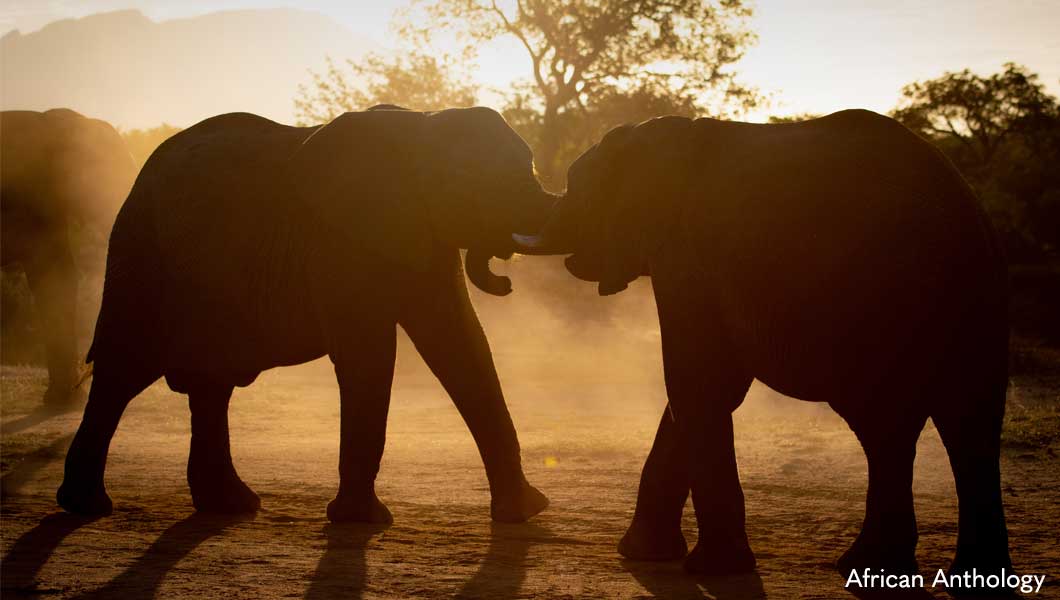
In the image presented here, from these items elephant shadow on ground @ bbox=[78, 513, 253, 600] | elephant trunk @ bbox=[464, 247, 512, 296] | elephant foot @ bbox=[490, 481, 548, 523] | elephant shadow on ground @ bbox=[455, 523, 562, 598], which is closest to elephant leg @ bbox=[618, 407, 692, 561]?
elephant shadow on ground @ bbox=[455, 523, 562, 598]

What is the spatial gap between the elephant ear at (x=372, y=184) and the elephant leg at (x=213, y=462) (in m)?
1.60

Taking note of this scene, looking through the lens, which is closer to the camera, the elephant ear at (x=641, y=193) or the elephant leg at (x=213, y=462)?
the elephant ear at (x=641, y=193)

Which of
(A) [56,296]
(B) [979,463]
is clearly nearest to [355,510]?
(B) [979,463]

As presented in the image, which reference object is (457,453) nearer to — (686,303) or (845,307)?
(686,303)

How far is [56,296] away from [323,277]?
25.4 feet

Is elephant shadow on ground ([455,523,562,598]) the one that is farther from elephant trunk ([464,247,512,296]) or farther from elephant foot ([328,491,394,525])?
elephant trunk ([464,247,512,296])

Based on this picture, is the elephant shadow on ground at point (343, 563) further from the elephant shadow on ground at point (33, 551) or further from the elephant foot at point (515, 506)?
the elephant shadow on ground at point (33, 551)

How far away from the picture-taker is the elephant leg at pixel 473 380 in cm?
760

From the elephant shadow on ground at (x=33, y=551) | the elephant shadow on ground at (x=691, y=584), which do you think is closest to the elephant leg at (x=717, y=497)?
the elephant shadow on ground at (x=691, y=584)

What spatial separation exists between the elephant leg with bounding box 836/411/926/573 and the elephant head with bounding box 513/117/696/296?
5.08ft

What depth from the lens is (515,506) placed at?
25.0 ft

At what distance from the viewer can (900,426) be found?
5.41m

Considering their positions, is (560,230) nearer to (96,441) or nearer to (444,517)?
(444,517)

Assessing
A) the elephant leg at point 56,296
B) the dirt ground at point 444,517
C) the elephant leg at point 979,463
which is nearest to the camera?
the elephant leg at point 979,463
